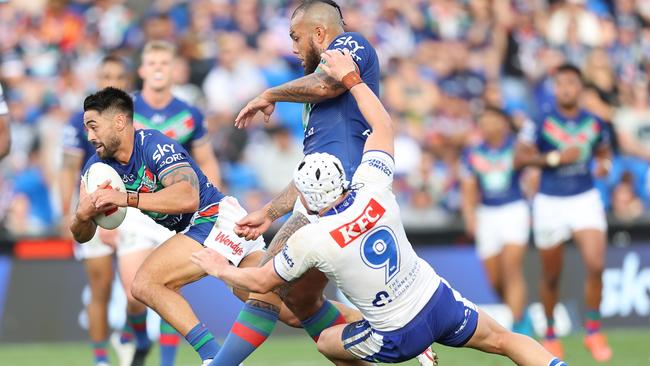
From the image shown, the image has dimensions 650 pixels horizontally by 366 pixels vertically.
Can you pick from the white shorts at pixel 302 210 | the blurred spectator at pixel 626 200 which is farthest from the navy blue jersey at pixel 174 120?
the blurred spectator at pixel 626 200

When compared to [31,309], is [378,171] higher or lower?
higher

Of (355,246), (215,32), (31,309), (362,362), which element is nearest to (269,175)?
(215,32)

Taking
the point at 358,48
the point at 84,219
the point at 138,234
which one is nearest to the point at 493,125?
the point at 138,234

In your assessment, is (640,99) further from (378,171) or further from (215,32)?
(378,171)

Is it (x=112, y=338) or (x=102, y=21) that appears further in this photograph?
(x=102, y=21)

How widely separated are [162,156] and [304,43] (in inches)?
48.2

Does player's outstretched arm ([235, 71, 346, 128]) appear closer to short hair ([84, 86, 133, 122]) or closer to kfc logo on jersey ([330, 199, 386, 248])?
short hair ([84, 86, 133, 122])

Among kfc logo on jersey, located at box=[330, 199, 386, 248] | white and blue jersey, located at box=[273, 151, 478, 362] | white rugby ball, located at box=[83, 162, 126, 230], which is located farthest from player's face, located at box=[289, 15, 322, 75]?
kfc logo on jersey, located at box=[330, 199, 386, 248]

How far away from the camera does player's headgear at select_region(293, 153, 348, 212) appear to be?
288 inches

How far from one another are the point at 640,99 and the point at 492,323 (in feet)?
40.1

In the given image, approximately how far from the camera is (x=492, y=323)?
7.91 metres

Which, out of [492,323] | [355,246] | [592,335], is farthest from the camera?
[592,335]

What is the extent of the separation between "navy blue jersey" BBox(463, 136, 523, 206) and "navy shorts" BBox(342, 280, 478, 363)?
666cm

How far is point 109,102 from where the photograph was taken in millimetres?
8508
